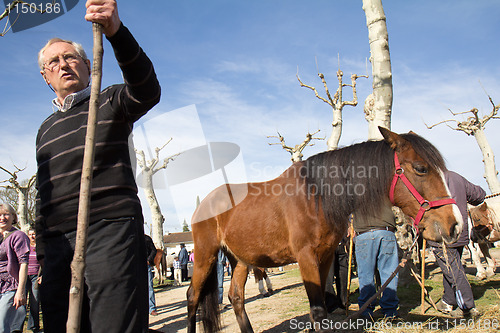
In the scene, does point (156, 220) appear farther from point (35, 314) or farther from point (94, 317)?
point (94, 317)

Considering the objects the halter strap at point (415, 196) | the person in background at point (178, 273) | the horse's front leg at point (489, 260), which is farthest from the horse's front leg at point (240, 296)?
the person in background at point (178, 273)

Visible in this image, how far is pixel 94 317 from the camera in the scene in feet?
4.81

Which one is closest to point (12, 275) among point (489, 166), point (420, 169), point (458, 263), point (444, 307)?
point (420, 169)

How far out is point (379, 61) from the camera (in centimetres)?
655

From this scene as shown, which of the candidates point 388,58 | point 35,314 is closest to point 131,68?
point 388,58

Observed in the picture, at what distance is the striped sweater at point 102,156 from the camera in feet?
5.03

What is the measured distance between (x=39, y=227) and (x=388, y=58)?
6.53 m

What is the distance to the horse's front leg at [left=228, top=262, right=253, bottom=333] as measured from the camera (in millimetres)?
5008

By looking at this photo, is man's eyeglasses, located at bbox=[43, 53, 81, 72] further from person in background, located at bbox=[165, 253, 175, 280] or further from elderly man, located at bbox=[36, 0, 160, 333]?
person in background, located at bbox=[165, 253, 175, 280]

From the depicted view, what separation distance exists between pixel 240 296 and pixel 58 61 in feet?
14.3

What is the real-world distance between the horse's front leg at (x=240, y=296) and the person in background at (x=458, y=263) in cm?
284

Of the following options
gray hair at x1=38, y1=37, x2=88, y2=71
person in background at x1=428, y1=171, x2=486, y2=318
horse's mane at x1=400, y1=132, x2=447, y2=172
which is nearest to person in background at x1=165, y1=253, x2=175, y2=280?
person in background at x1=428, y1=171, x2=486, y2=318

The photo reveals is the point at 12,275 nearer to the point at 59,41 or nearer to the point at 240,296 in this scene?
the point at 240,296

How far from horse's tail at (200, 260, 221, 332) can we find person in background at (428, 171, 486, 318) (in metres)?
3.30
